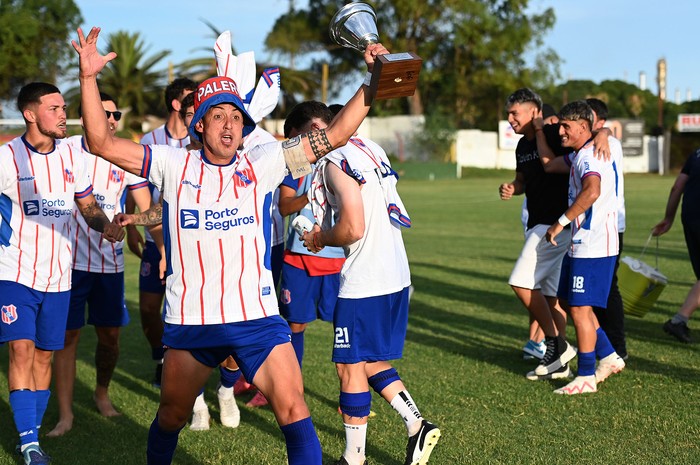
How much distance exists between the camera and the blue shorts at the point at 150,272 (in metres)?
7.27

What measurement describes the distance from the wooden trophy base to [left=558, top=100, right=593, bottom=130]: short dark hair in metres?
3.09

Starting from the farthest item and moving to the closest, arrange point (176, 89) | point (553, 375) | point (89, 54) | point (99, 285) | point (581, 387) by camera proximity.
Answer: point (553, 375) → point (176, 89) → point (581, 387) → point (99, 285) → point (89, 54)

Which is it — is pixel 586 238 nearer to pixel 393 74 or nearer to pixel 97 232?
pixel 393 74

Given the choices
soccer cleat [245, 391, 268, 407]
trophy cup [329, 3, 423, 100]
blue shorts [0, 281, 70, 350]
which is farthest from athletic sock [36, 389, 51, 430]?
trophy cup [329, 3, 423, 100]

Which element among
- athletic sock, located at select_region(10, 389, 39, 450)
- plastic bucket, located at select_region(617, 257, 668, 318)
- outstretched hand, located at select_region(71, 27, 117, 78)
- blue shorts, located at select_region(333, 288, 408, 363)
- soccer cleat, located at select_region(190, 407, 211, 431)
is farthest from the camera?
plastic bucket, located at select_region(617, 257, 668, 318)

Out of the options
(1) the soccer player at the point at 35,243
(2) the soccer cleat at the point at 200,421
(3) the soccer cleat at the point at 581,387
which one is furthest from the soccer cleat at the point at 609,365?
(1) the soccer player at the point at 35,243

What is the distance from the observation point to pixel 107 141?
13.2 ft

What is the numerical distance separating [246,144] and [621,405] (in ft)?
10.9

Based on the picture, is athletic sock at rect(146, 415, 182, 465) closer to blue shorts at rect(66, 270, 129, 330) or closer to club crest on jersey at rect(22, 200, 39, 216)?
club crest on jersey at rect(22, 200, 39, 216)

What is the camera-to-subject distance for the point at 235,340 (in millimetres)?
4125

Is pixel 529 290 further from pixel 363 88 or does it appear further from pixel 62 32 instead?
pixel 62 32

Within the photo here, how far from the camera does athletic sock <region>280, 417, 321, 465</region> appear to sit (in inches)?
159

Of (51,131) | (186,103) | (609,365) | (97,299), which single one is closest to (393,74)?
(186,103)

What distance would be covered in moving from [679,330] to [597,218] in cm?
210
